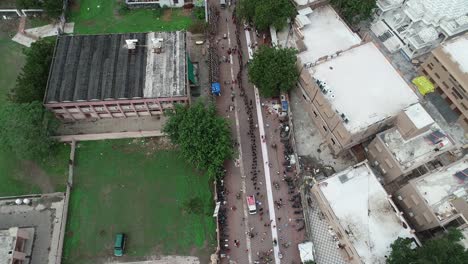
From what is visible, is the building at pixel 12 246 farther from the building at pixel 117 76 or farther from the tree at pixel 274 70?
the tree at pixel 274 70

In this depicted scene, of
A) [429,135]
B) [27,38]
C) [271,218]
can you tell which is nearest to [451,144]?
[429,135]

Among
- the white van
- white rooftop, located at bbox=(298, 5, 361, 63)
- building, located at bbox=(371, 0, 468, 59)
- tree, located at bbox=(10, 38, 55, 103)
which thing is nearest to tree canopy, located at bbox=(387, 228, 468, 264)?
the white van

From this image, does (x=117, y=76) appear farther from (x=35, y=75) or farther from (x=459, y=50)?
(x=459, y=50)

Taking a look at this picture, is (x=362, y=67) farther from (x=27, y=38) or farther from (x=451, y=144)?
(x=27, y=38)

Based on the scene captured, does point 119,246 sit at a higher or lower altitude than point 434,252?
higher

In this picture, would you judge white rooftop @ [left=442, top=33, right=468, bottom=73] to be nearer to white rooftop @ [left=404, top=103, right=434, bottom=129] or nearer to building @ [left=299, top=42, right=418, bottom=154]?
building @ [left=299, top=42, right=418, bottom=154]

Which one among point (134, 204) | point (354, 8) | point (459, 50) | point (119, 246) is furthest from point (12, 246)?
point (459, 50)
